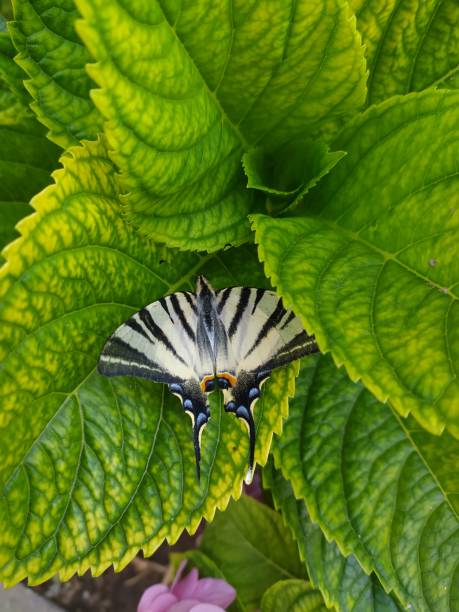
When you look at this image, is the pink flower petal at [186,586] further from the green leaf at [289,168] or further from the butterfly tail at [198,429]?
the green leaf at [289,168]

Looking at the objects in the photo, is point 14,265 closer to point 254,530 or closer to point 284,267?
point 284,267

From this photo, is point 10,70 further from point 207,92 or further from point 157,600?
point 157,600

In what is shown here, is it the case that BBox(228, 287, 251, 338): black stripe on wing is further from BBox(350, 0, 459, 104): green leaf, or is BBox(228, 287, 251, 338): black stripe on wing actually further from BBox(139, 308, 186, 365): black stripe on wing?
BBox(350, 0, 459, 104): green leaf

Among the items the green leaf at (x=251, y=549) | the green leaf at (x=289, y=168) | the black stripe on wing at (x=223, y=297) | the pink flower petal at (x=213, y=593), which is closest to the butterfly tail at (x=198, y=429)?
the black stripe on wing at (x=223, y=297)

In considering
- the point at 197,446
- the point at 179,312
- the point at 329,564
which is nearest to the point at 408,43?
the point at 179,312

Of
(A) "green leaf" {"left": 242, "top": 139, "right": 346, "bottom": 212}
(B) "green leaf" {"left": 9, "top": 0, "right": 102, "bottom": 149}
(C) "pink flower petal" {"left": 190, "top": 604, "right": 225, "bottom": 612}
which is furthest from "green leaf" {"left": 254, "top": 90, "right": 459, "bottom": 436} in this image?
(C) "pink flower petal" {"left": 190, "top": 604, "right": 225, "bottom": 612}

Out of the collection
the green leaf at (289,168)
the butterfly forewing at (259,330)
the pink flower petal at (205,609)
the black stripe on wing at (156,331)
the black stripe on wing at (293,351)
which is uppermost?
the green leaf at (289,168)
